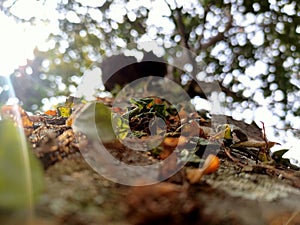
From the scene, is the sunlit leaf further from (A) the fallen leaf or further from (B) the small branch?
(B) the small branch

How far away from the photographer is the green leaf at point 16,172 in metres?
0.25

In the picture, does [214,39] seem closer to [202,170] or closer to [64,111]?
[64,111]

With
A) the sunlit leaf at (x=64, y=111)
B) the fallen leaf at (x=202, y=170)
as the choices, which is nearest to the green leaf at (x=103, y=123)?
the fallen leaf at (x=202, y=170)

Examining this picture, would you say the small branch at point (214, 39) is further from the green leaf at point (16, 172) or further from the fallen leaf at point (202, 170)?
the green leaf at point (16, 172)

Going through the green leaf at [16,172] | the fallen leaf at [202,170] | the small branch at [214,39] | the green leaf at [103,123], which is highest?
the small branch at [214,39]

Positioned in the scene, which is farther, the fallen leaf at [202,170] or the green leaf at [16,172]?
the fallen leaf at [202,170]

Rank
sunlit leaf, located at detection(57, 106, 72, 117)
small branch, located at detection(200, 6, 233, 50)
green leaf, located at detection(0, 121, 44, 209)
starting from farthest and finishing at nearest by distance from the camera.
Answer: small branch, located at detection(200, 6, 233, 50)
sunlit leaf, located at detection(57, 106, 72, 117)
green leaf, located at detection(0, 121, 44, 209)

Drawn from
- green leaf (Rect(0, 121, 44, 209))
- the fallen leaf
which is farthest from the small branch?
green leaf (Rect(0, 121, 44, 209))

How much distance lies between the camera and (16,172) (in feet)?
0.85

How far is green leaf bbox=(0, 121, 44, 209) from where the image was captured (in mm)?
249

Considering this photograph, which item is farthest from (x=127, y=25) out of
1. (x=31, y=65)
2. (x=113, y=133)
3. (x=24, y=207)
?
(x=24, y=207)

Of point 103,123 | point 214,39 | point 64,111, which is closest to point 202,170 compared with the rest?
point 103,123

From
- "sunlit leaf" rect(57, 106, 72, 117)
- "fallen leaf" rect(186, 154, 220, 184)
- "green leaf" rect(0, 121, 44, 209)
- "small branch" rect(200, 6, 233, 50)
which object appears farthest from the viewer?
"small branch" rect(200, 6, 233, 50)

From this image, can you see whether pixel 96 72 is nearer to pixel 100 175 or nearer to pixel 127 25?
pixel 100 175
